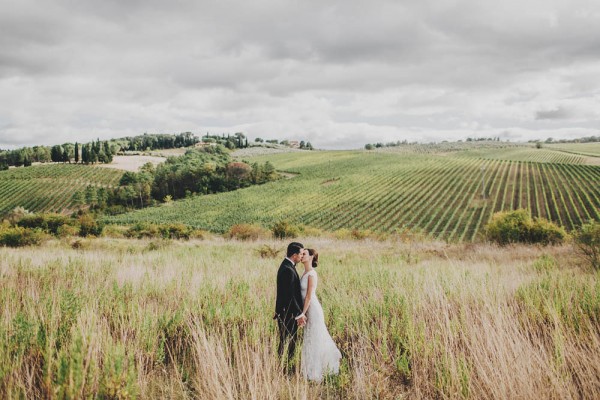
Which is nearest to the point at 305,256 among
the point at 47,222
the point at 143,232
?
the point at 143,232

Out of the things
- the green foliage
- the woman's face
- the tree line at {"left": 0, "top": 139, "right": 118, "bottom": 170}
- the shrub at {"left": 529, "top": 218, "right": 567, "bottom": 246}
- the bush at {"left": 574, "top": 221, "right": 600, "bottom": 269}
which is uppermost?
the tree line at {"left": 0, "top": 139, "right": 118, "bottom": 170}

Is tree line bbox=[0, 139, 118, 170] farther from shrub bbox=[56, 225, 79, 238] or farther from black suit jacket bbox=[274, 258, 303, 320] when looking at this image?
black suit jacket bbox=[274, 258, 303, 320]

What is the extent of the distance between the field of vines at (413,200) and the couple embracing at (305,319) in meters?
40.4

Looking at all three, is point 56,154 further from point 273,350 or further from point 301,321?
point 273,350

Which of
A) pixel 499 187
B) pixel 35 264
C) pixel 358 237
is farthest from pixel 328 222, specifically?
pixel 35 264

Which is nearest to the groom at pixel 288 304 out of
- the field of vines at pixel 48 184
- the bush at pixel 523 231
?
the bush at pixel 523 231

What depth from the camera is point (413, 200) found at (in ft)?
199

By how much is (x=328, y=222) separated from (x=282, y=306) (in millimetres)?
50747

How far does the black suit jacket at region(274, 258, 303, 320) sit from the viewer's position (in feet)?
13.8

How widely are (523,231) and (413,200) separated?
3201 cm

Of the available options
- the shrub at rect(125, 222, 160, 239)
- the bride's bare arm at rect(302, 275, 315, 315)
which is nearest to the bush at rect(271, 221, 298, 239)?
the shrub at rect(125, 222, 160, 239)

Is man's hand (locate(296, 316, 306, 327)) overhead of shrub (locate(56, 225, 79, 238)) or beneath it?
overhead

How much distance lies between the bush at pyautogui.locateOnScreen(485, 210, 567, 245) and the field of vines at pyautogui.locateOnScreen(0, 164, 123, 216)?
97.2 m

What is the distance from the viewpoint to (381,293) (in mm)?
5441
